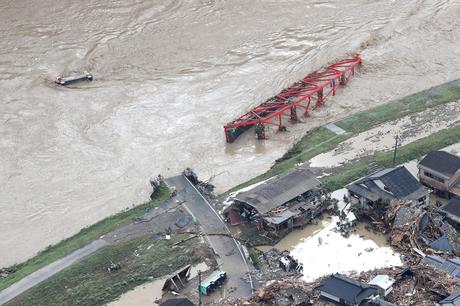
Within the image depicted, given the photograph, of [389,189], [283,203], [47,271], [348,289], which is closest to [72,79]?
[47,271]

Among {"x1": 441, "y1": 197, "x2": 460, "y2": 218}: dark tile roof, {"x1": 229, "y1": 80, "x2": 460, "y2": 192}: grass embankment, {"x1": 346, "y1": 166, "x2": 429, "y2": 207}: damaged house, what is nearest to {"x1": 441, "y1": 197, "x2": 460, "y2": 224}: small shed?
{"x1": 441, "y1": 197, "x2": 460, "y2": 218}: dark tile roof

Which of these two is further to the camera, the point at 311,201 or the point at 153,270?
the point at 311,201

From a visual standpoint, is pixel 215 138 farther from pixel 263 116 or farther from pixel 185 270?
pixel 185 270

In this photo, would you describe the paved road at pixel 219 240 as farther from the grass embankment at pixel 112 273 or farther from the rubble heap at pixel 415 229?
the rubble heap at pixel 415 229

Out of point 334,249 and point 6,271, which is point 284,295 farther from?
point 6,271

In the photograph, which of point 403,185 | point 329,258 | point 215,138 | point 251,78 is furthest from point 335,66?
point 329,258

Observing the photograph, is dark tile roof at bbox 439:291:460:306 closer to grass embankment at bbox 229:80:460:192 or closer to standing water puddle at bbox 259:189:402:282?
standing water puddle at bbox 259:189:402:282

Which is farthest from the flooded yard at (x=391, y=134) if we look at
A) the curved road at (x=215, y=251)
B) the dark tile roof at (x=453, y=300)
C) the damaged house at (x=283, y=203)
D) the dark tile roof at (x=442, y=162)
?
the dark tile roof at (x=453, y=300)
